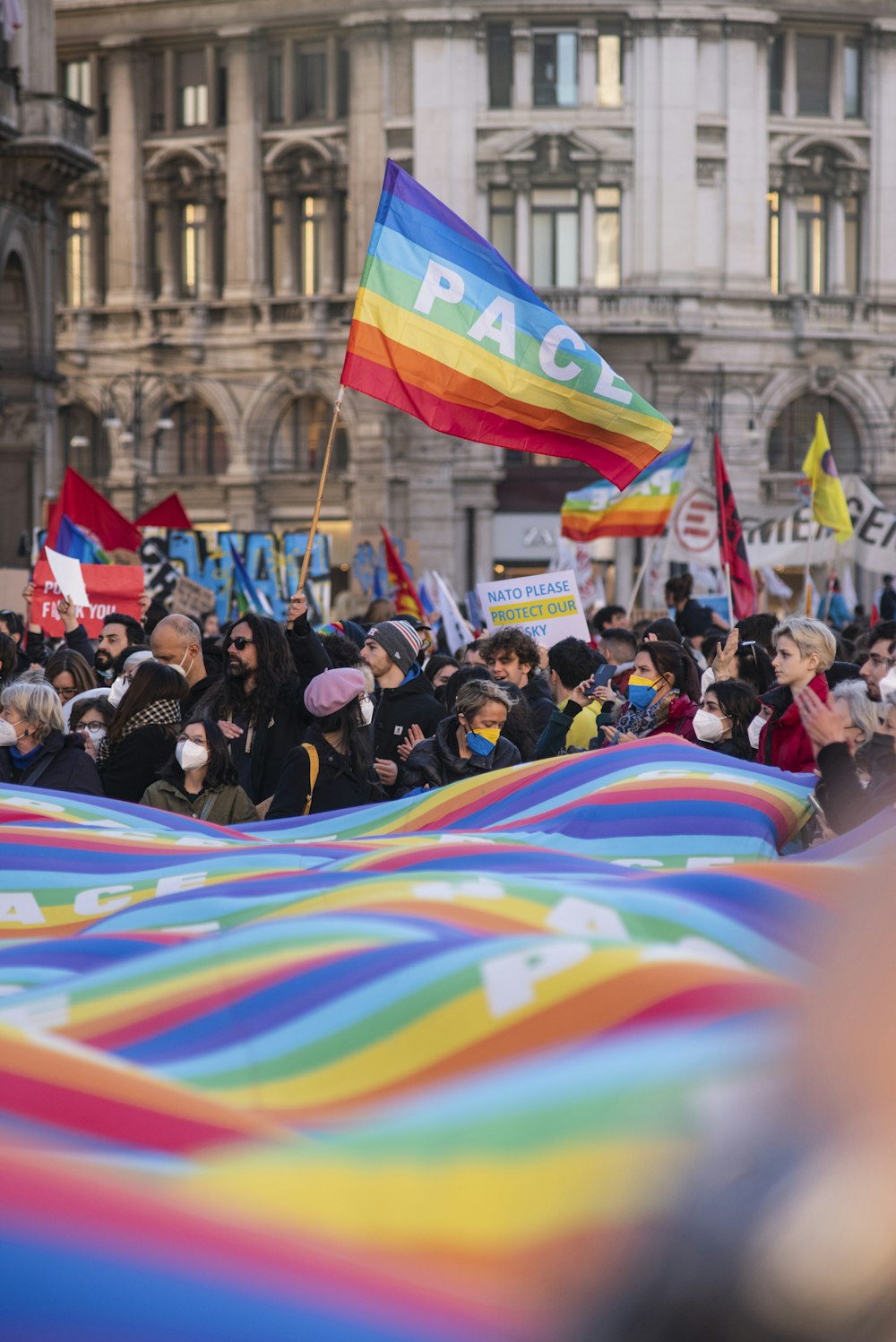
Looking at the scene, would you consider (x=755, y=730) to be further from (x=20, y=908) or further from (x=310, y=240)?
(x=310, y=240)

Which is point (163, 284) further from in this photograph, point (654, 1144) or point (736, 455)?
point (654, 1144)

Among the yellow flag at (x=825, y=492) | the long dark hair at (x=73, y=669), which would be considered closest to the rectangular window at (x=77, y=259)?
the yellow flag at (x=825, y=492)

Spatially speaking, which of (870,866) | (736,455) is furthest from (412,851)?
(736,455)

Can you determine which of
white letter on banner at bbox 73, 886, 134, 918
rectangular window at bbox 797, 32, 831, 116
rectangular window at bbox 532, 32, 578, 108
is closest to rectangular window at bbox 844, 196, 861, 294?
rectangular window at bbox 797, 32, 831, 116

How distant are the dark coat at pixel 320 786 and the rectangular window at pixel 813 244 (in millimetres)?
41703

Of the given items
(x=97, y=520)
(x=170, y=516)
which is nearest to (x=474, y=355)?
(x=97, y=520)

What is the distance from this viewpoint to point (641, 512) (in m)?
19.1

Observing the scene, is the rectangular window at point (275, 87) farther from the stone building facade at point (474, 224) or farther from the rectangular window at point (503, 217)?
the rectangular window at point (503, 217)

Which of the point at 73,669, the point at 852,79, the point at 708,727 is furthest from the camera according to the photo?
the point at 852,79

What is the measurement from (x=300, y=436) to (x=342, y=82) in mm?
8993

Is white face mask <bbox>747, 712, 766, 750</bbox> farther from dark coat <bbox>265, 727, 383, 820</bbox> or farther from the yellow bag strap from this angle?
the yellow bag strap

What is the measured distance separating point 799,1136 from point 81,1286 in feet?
4.10

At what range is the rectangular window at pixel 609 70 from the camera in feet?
148

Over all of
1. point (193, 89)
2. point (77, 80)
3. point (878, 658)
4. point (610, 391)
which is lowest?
point (878, 658)
